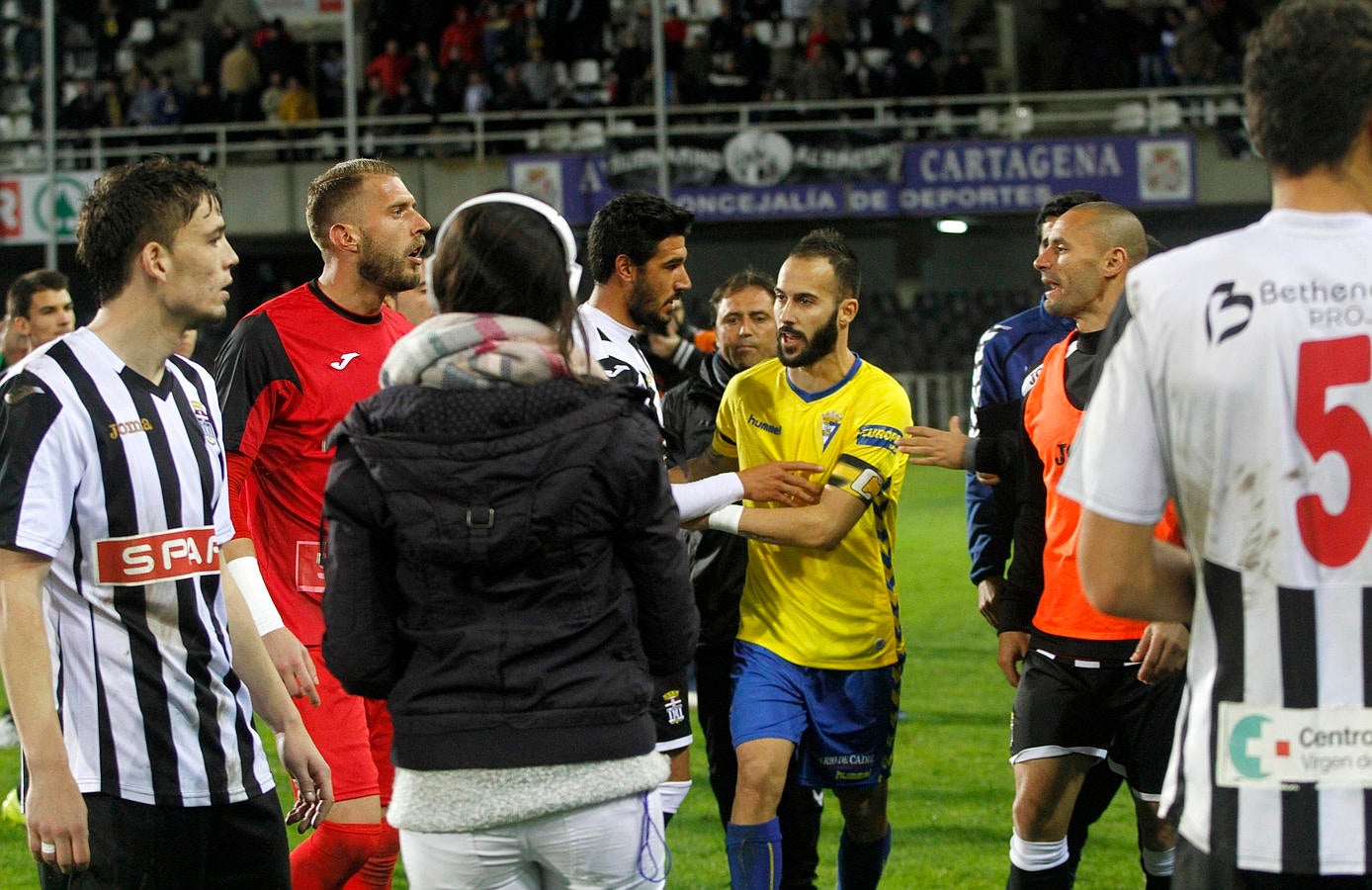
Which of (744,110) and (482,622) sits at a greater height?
(744,110)

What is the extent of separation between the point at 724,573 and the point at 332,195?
179 cm

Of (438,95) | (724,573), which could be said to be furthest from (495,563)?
(438,95)

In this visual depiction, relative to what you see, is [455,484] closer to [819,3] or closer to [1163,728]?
[1163,728]

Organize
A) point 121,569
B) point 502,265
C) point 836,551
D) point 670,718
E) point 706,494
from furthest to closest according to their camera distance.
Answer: point 836,551 → point 670,718 → point 706,494 → point 121,569 → point 502,265

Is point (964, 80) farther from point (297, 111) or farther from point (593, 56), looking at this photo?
point (297, 111)

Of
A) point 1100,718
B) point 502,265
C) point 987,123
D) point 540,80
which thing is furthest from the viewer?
point 540,80

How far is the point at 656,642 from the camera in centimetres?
261

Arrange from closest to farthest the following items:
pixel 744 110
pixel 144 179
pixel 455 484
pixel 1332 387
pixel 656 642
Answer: pixel 1332 387
pixel 455 484
pixel 656 642
pixel 144 179
pixel 744 110

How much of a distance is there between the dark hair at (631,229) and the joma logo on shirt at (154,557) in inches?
70.7

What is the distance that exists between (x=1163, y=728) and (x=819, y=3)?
24.8 m

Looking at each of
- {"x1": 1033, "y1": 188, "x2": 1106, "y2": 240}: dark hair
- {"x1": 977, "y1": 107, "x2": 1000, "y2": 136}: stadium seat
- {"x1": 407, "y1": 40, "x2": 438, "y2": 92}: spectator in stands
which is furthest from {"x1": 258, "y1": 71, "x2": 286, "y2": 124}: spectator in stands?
{"x1": 1033, "y1": 188, "x2": 1106, "y2": 240}: dark hair

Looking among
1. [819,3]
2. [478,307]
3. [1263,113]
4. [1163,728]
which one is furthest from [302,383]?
[819,3]

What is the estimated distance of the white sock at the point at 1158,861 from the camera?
4367mm

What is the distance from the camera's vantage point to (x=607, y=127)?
81.4ft
